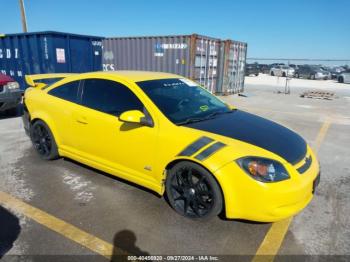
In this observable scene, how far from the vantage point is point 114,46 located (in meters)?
12.8

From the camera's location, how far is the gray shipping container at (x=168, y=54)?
38.4 feet

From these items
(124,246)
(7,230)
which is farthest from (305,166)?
(7,230)

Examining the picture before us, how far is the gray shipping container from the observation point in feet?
38.4

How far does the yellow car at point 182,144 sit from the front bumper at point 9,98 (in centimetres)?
358

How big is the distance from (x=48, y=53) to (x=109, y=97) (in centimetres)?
808

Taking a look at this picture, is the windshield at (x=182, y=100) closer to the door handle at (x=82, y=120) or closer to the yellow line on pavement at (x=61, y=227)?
the door handle at (x=82, y=120)

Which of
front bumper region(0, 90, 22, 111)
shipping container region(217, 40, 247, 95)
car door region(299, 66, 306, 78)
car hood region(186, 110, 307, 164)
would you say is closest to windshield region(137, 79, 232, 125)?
car hood region(186, 110, 307, 164)

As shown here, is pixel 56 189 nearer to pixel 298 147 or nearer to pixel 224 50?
pixel 298 147

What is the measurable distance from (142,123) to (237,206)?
1340mm

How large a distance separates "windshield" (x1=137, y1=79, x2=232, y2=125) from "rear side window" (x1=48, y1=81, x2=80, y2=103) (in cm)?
109

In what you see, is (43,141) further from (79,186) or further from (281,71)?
(281,71)

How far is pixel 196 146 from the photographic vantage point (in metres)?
2.99

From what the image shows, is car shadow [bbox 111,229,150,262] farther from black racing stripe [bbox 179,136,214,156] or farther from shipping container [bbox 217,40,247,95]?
shipping container [bbox 217,40,247,95]

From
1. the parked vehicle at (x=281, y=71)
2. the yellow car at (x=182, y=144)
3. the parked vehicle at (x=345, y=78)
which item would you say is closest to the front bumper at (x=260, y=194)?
the yellow car at (x=182, y=144)
